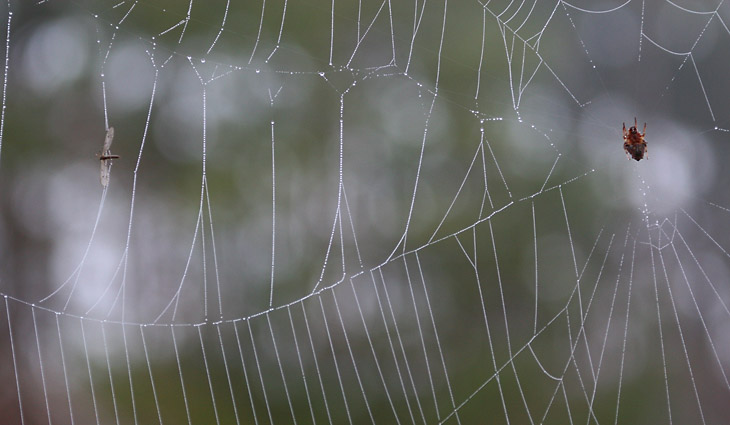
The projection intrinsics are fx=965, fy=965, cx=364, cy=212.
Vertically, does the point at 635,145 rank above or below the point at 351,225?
below

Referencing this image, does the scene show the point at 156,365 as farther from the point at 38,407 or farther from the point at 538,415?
the point at 538,415

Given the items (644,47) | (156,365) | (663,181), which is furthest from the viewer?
(156,365)

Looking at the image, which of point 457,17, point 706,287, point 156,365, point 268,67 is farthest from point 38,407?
point 706,287

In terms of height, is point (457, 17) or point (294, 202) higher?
point (457, 17)

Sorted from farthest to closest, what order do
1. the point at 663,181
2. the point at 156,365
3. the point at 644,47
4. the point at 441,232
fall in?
1. the point at 441,232
2. the point at 156,365
3. the point at 644,47
4. the point at 663,181

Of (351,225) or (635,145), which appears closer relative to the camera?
(635,145)

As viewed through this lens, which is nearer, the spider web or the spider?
the spider

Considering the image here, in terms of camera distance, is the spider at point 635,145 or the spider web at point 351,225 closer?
the spider at point 635,145

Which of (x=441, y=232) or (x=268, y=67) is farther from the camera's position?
(x=441, y=232)
